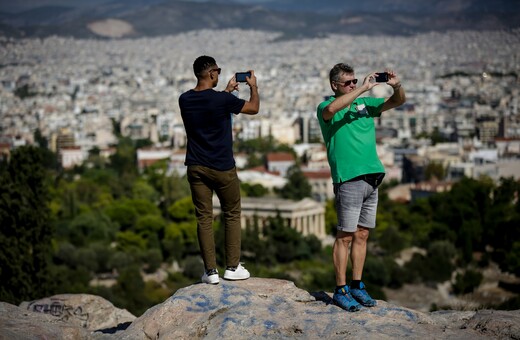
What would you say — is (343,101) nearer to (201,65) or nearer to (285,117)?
(201,65)

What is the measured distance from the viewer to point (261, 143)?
2822 inches

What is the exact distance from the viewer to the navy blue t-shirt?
5836 millimetres

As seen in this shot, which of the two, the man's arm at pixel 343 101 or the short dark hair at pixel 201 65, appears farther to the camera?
the short dark hair at pixel 201 65

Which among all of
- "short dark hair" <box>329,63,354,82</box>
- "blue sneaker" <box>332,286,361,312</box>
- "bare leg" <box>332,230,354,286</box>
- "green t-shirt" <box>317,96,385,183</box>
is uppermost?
"short dark hair" <box>329,63,354,82</box>

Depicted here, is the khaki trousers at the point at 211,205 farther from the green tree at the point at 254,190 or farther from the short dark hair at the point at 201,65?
the green tree at the point at 254,190

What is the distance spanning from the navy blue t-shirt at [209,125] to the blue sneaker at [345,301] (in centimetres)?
86

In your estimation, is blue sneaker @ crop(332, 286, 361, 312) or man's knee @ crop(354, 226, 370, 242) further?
man's knee @ crop(354, 226, 370, 242)

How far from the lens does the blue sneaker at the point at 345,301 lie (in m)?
5.51

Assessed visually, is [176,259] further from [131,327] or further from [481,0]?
[481,0]

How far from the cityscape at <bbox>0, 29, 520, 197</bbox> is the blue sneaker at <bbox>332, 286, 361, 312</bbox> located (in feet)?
97.9

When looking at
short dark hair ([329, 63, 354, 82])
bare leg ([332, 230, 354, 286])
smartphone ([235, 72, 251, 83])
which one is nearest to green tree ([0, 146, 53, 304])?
smartphone ([235, 72, 251, 83])

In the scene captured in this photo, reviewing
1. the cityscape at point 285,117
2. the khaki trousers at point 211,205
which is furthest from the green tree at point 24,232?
the khaki trousers at point 211,205

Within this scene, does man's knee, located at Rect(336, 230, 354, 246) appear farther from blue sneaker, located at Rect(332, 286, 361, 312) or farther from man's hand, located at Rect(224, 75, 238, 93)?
man's hand, located at Rect(224, 75, 238, 93)

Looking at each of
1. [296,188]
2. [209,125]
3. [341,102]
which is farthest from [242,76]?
[296,188]
